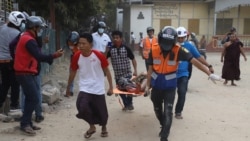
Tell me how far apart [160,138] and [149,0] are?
1003 inches

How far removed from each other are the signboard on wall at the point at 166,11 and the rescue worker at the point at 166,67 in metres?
25.5

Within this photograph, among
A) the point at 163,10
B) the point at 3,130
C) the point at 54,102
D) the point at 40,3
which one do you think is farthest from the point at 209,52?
the point at 3,130

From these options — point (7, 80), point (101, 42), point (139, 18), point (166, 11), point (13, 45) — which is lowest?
point (7, 80)

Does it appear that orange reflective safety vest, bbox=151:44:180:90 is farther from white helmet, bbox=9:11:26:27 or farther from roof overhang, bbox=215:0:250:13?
roof overhang, bbox=215:0:250:13

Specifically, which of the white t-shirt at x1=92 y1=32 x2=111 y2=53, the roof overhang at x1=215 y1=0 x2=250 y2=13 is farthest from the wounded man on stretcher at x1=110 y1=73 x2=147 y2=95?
the roof overhang at x1=215 y1=0 x2=250 y2=13

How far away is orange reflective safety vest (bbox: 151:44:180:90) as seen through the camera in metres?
5.52

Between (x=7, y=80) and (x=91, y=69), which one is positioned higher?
(x=91, y=69)

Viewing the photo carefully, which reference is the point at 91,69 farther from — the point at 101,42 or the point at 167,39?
the point at 101,42

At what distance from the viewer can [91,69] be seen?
5.68m

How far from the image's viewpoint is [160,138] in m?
5.82

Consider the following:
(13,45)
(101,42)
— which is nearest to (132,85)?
(13,45)

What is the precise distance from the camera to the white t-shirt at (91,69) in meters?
5.67

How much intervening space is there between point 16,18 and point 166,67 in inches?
101

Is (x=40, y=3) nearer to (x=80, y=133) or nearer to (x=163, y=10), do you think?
(x=80, y=133)
